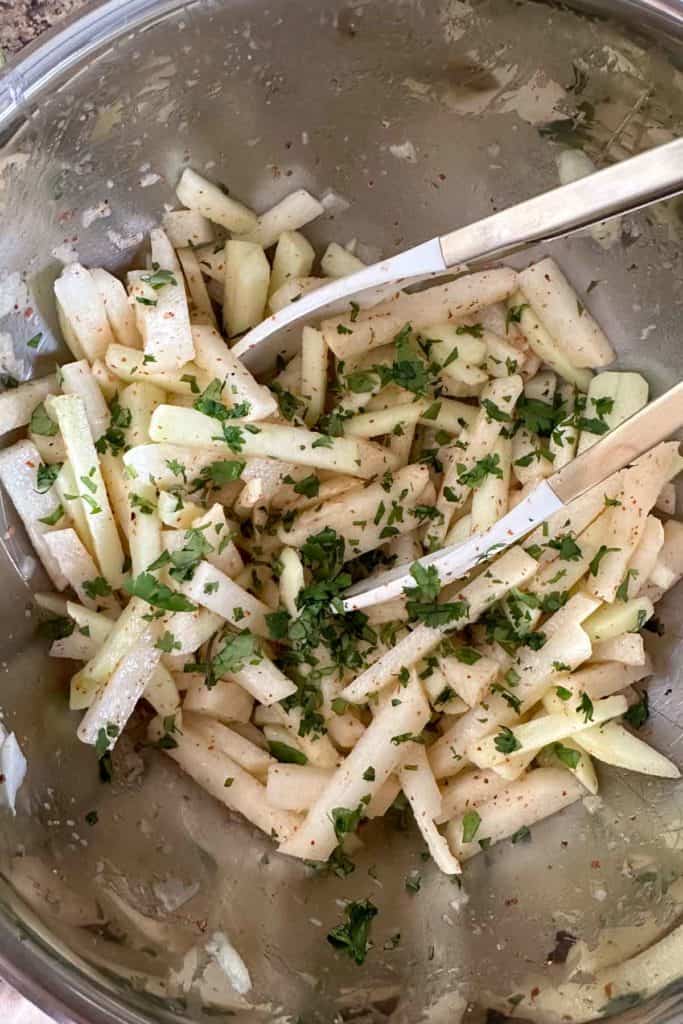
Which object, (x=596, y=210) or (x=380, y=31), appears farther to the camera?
(x=380, y=31)

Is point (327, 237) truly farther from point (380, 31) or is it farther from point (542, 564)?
point (542, 564)

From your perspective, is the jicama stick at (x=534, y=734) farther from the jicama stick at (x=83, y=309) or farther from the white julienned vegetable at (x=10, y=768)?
the jicama stick at (x=83, y=309)

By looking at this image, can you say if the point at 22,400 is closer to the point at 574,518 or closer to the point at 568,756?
the point at 574,518

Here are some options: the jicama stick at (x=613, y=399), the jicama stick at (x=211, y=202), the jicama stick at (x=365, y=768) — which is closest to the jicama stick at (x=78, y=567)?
the jicama stick at (x=365, y=768)

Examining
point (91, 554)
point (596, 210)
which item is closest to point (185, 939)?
point (91, 554)

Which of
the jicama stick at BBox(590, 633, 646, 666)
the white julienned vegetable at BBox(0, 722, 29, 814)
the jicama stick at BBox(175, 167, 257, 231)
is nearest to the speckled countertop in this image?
the jicama stick at BBox(175, 167, 257, 231)

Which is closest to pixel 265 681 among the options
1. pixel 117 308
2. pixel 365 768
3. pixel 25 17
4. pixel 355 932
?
pixel 365 768
